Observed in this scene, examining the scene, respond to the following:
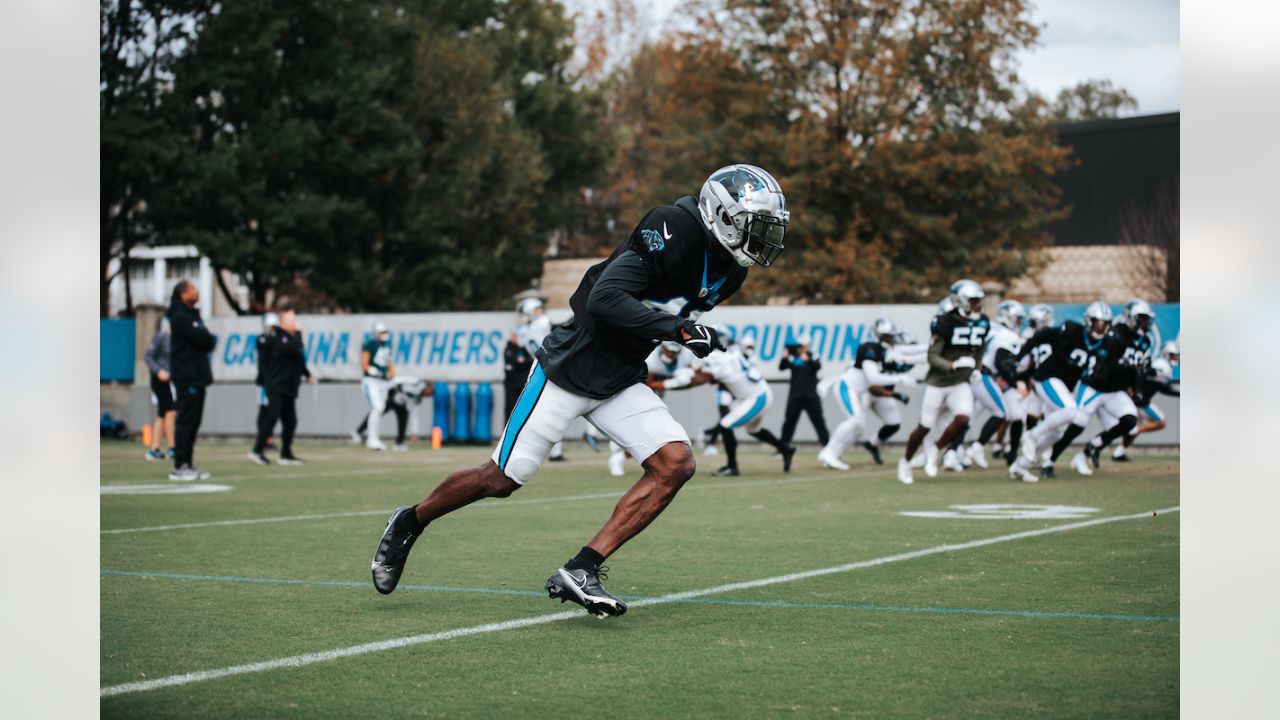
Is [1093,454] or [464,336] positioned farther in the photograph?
[464,336]

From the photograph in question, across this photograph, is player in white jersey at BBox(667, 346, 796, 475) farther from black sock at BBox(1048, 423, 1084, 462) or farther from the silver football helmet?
the silver football helmet

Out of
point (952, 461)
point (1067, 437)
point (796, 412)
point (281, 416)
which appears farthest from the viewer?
point (281, 416)

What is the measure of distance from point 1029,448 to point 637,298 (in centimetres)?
1149

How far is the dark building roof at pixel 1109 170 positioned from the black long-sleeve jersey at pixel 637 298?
3802cm

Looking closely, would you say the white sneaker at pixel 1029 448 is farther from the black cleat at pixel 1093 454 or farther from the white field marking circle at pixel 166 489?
the white field marking circle at pixel 166 489

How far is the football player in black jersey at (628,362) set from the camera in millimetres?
6293

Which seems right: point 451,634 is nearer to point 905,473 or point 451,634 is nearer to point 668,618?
point 668,618

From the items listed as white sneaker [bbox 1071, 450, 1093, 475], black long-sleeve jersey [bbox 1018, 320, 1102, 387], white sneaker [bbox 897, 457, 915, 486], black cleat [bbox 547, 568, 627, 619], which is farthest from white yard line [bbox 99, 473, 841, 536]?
black cleat [bbox 547, 568, 627, 619]

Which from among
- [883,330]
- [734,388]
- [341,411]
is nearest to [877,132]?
[341,411]

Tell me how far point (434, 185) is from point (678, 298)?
35.1 meters

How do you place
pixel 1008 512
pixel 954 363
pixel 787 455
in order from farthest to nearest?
pixel 787 455, pixel 954 363, pixel 1008 512

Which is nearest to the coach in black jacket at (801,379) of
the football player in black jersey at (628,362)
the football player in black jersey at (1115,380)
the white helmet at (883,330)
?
the white helmet at (883,330)

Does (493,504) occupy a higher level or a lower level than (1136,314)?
lower

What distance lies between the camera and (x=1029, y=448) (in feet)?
55.7
